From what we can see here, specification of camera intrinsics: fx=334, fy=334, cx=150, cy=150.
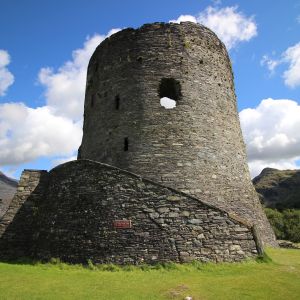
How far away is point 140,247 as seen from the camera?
9.84 metres

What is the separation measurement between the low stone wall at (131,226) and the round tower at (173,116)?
3.05 m

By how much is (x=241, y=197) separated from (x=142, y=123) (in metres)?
5.55

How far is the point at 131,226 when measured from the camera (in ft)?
33.4

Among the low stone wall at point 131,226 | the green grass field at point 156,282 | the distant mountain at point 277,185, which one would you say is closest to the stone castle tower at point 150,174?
the low stone wall at point 131,226

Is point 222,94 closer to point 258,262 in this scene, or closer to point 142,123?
point 142,123

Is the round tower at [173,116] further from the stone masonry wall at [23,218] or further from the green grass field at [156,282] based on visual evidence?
the green grass field at [156,282]

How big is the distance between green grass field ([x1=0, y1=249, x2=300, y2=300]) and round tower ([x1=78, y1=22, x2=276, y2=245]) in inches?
190

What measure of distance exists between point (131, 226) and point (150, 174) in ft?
12.8

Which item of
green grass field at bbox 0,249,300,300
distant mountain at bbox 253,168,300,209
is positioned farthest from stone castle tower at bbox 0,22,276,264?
distant mountain at bbox 253,168,300,209

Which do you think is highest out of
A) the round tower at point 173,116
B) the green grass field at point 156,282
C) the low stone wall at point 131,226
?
the round tower at point 173,116

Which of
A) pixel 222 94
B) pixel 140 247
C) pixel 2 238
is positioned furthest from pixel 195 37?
pixel 2 238

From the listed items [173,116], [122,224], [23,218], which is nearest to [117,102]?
[173,116]

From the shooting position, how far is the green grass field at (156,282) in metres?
6.98

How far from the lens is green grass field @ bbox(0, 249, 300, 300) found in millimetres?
6984
